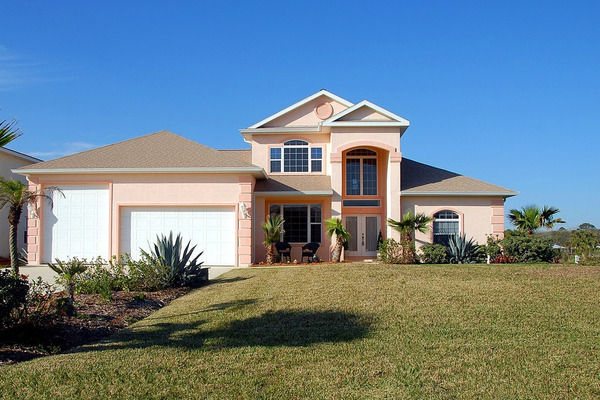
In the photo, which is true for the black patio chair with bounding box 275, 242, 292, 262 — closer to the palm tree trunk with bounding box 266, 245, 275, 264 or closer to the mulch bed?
the palm tree trunk with bounding box 266, 245, 275, 264

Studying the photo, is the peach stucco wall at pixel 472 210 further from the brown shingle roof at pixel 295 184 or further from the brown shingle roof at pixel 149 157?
the brown shingle roof at pixel 149 157

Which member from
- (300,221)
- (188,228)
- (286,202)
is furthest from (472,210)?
(188,228)

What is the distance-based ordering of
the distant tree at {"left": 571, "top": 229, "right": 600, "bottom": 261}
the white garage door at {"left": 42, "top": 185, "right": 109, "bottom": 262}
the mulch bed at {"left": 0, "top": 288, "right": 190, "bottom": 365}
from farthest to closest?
the white garage door at {"left": 42, "top": 185, "right": 109, "bottom": 262} → the distant tree at {"left": 571, "top": 229, "right": 600, "bottom": 261} → the mulch bed at {"left": 0, "top": 288, "right": 190, "bottom": 365}

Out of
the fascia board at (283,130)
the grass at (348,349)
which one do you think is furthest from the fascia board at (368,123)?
the grass at (348,349)

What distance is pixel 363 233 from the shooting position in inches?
934

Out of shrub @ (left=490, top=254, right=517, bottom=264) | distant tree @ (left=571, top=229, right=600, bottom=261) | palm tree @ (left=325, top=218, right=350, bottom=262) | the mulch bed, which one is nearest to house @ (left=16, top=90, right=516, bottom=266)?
palm tree @ (left=325, top=218, right=350, bottom=262)

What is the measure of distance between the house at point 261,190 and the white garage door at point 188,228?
39 millimetres

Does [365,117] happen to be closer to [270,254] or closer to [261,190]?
[261,190]

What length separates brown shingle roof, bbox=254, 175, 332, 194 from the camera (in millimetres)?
21750

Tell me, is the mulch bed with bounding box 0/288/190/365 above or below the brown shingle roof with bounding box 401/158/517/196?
below

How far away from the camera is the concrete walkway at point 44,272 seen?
16.1 m

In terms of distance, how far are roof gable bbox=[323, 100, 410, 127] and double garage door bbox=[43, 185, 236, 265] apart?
631cm

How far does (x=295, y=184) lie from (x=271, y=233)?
2923mm

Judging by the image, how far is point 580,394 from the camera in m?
5.50
